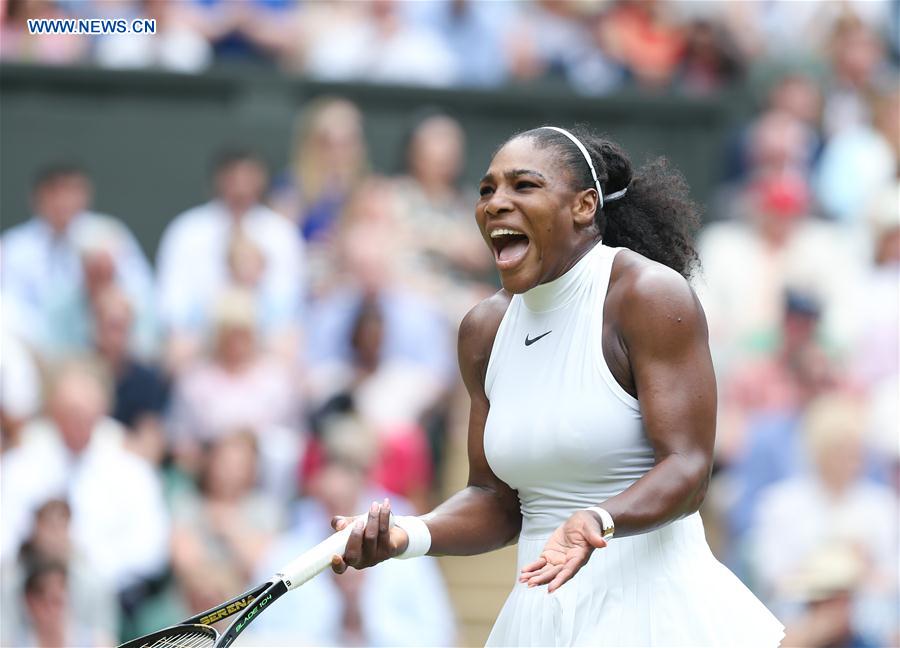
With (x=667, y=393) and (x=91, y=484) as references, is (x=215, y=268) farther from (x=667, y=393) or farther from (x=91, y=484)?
(x=667, y=393)

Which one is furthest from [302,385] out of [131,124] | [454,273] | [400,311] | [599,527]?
[599,527]

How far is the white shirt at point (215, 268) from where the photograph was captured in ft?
24.9

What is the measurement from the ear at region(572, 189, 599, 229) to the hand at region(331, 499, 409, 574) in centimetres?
79

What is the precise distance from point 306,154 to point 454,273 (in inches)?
41.7

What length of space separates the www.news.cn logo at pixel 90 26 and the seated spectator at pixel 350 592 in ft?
9.23

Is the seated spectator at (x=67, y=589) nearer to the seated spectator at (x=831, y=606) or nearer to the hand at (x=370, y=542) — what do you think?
the seated spectator at (x=831, y=606)

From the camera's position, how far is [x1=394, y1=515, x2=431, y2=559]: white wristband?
3.33 metres

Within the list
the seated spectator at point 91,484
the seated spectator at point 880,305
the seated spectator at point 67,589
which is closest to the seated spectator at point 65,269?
the seated spectator at point 91,484

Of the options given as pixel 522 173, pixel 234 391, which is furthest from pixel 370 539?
pixel 234 391

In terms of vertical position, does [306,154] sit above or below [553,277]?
above

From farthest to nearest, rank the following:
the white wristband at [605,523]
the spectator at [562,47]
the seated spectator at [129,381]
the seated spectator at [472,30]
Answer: the spectator at [562,47]
the seated spectator at [472,30]
the seated spectator at [129,381]
the white wristband at [605,523]

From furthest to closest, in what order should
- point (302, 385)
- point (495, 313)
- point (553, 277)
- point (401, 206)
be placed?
point (401, 206) → point (302, 385) → point (495, 313) → point (553, 277)

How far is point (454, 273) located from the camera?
7977 millimetres

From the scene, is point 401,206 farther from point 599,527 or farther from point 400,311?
point 599,527
